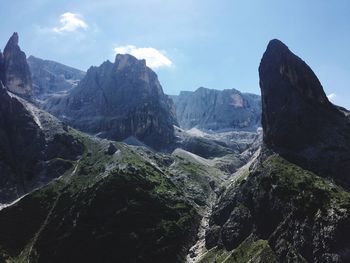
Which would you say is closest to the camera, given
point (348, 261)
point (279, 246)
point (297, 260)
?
point (348, 261)

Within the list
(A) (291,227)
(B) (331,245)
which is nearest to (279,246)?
(A) (291,227)

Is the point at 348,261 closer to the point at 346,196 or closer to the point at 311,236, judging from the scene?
the point at 311,236

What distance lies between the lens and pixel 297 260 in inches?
7165

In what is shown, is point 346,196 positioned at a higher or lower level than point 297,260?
higher

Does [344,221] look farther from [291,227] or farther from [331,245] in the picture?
[291,227]

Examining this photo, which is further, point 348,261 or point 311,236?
point 311,236

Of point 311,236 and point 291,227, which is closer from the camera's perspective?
point 311,236

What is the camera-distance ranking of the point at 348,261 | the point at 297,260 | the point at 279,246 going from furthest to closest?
the point at 279,246 → the point at 297,260 → the point at 348,261

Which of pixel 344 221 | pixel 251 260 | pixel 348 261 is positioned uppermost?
pixel 344 221

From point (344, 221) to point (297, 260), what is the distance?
22955 mm

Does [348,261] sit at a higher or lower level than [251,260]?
higher

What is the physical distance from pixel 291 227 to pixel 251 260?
2146 centimetres

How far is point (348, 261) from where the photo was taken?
552 ft

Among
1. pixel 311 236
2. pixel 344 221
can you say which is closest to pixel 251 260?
pixel 311 236
